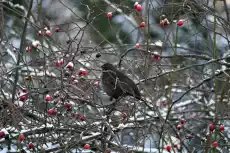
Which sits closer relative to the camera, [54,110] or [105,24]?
[54,110]

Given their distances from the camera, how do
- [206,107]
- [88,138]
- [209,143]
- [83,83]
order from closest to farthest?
[209,143]
[83,83]
[88,138]
[206,107]

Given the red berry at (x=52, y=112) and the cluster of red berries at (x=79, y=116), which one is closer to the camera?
the red berry at (x=52, y=112)

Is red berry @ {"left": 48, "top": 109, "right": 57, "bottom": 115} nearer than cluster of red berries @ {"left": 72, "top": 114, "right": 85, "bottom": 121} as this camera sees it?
Yes

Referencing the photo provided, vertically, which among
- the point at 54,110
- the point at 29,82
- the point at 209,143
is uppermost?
the point at 29,82

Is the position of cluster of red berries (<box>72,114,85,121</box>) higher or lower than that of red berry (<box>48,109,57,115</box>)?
lower

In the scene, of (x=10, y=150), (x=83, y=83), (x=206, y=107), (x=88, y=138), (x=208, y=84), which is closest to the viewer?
(x=83, y=83)

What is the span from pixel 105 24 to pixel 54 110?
955cm

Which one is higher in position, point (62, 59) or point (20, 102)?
point (62, 59)

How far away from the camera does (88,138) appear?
554 centimetres

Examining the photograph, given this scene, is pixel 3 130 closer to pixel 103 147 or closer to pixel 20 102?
pixel 20 102

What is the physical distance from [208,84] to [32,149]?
5015mm

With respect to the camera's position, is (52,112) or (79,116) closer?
(52,112)

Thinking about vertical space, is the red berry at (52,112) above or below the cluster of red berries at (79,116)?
above

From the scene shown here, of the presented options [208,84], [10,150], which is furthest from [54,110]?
[208,84]
